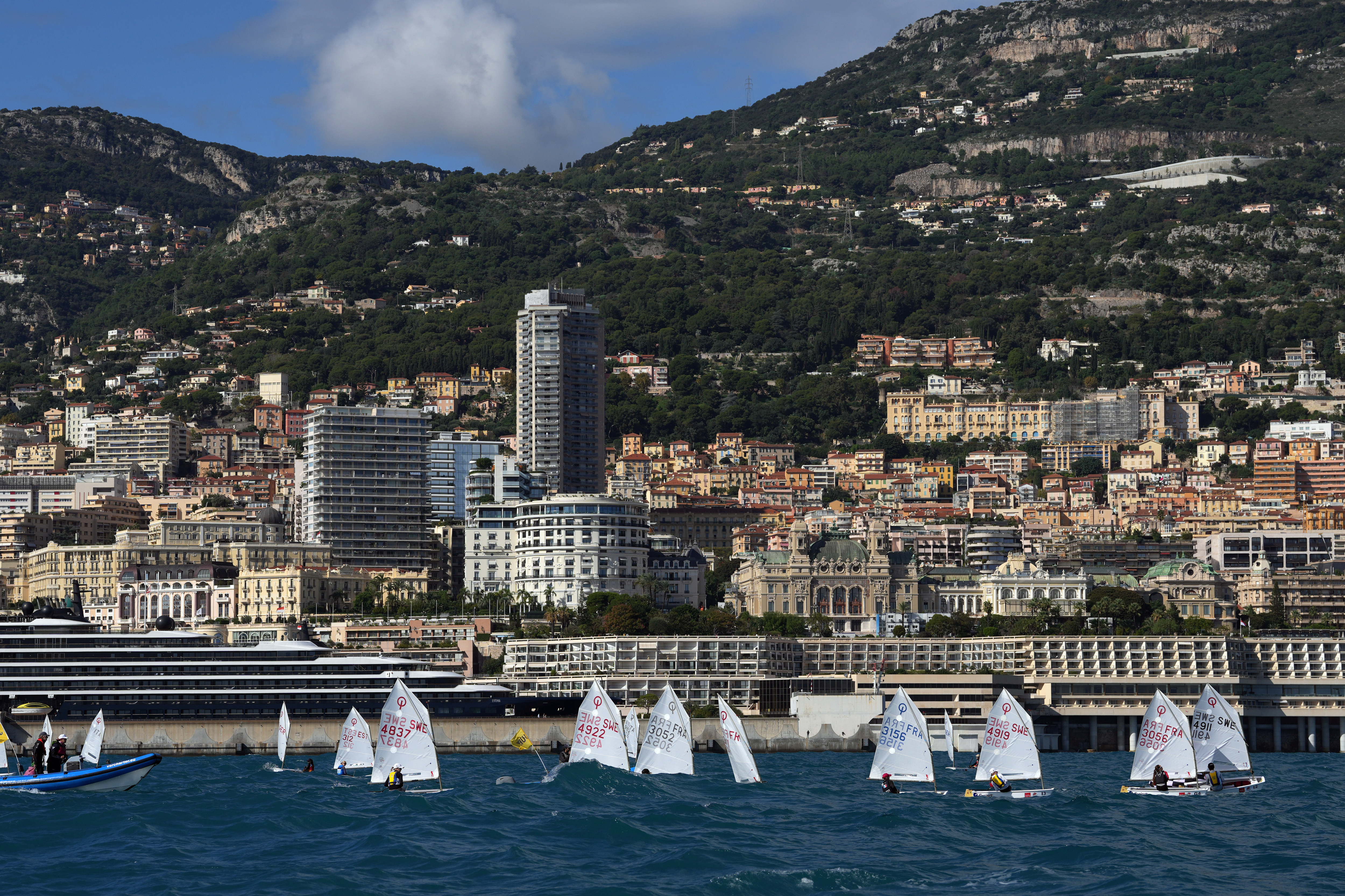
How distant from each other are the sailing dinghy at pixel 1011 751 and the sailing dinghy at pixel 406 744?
18947mm

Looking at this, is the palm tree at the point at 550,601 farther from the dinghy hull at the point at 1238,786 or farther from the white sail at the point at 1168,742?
the white sail at the point at 1168,742

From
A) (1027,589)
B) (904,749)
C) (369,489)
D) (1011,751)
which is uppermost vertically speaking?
(369,489)

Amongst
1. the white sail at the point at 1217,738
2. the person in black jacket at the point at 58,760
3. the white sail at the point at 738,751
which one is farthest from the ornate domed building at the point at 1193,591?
the person in black jacket at the point at 58,760

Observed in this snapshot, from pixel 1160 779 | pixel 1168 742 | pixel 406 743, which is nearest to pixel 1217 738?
pixel 1168 742

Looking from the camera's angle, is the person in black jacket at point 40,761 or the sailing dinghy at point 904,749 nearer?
the person in black jacket at point 40,761

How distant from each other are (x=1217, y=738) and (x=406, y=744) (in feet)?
95.9

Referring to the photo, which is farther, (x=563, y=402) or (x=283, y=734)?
(x=563, y=402)

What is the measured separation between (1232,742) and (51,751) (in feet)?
138

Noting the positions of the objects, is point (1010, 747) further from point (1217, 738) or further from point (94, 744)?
point (94, 744)

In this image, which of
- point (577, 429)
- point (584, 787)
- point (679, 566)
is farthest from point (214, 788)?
point (577, 429)

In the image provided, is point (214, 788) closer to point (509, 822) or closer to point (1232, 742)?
point (509, 822)

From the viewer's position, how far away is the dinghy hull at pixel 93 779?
71.0 meters

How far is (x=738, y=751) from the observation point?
75.8m

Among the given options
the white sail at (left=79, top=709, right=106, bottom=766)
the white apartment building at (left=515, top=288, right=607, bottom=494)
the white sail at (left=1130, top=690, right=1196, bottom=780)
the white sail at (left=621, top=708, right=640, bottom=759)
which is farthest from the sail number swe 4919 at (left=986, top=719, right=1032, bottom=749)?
the white apartment building at (left=515, top=288, right=607, bottom=494)
